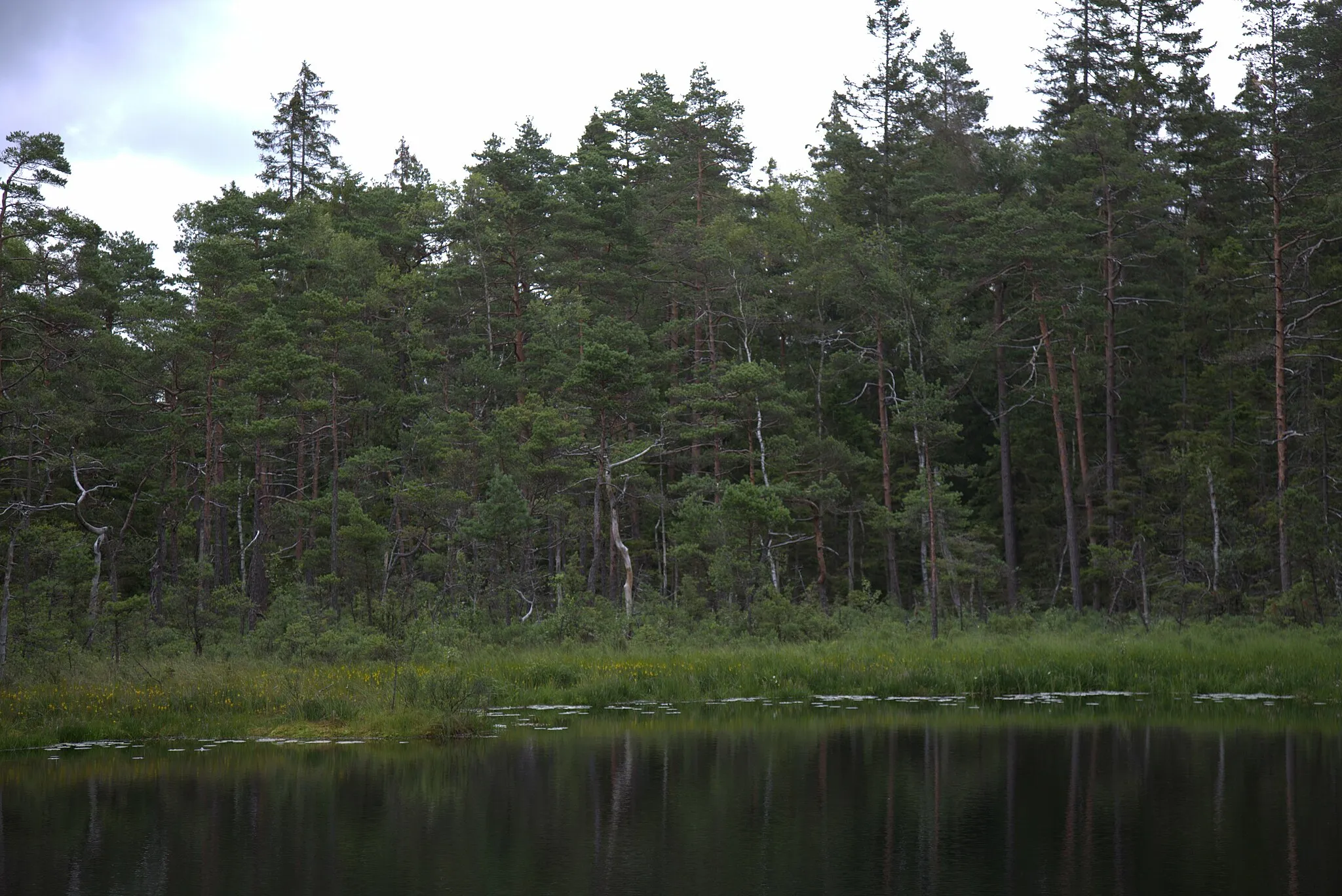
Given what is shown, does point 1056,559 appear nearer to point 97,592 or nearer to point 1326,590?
point 1326,590

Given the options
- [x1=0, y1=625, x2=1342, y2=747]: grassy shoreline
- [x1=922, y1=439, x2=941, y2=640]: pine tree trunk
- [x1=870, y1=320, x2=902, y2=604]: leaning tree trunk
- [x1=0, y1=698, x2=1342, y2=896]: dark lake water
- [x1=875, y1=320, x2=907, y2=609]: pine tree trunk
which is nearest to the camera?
[x1=0, y1=698, x2=1342, y2=896]: dark lake water

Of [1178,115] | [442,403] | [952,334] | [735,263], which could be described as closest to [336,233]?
[442,403]

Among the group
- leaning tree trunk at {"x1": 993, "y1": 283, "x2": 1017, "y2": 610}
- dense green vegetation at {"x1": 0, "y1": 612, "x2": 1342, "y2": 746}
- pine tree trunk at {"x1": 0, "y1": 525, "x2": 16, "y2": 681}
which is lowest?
dense green vegetation at {"x1": 0, "y1": 612, "x2": 1342, "y2": 746}

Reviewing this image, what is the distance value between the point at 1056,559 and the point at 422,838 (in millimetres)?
38787

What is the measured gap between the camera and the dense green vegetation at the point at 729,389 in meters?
31.6

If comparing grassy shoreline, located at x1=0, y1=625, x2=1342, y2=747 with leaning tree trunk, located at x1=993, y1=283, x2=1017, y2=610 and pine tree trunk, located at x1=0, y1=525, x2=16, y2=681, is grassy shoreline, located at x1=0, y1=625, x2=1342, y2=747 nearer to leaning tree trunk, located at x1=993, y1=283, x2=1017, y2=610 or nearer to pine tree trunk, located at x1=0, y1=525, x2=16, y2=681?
pine tree trunk, located at x1=0, y1=525, x2=16, y2=681

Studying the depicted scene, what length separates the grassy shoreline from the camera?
728 inches

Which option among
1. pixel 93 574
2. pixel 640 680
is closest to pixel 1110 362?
pixel 640 680

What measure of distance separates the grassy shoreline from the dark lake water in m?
1.33

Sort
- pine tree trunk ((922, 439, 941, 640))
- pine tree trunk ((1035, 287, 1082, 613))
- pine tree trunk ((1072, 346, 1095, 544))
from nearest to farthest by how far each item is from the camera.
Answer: pine tree trunk ((922, 439, 941, 640)), pine tree trunk ((1035, 287, 1082, 613)), pine tree trunk ((1072, 346, 1095, 544))

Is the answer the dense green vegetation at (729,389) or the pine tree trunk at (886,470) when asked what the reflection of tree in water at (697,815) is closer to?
the dense green vegetation at (729,389)

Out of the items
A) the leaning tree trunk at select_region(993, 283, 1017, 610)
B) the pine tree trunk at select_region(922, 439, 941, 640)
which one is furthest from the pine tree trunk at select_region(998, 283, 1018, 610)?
the pine tree trunk at select_region(922, 439, 941, 640)

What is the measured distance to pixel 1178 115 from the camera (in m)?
43.6

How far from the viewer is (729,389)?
136ft
